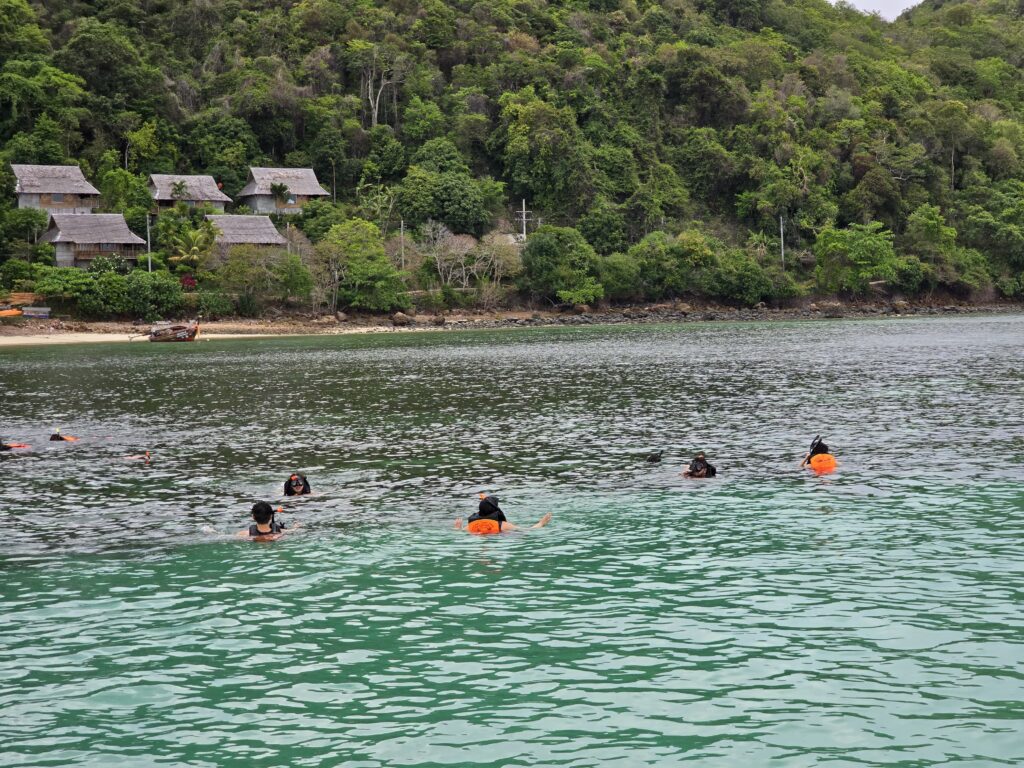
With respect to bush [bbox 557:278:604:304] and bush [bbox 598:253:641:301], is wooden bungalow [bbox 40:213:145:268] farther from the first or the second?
bush [bbox 598:253:641:301]

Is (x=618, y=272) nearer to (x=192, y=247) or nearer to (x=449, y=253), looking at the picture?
(x=449, y=253)

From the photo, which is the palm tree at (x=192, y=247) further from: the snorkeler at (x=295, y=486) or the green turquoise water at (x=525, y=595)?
the snorkeler at (x=295, y=486)

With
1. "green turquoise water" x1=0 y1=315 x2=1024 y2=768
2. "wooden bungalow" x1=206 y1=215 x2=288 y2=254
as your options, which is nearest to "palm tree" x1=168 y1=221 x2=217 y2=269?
"wooden bungalow" x1=206 y1=215 x2=288 y2=254

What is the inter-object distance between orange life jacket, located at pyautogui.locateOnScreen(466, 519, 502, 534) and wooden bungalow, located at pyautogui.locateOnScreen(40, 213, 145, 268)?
8757 centimetres

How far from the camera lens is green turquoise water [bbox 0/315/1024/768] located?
37.0 feet

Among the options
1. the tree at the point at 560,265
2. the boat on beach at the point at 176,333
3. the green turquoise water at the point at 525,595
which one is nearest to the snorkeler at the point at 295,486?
the green turquoise water at the point at 525,595

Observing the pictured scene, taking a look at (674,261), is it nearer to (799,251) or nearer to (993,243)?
(799,251)

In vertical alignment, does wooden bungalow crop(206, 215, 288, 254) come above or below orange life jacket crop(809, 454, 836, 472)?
above

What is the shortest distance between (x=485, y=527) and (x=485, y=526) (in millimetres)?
40

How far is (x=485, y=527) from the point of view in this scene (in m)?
20.4

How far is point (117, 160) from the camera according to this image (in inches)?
4498

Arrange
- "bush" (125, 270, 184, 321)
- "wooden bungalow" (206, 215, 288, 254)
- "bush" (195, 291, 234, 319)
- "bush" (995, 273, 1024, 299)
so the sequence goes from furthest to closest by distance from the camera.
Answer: "bush" (995, 273, 1024, 299)
"wooden bungalow" (206, 215, 288, 254)
"bush" (195, 291, 234, 319)
"bush" (125, 270, 184, 321)

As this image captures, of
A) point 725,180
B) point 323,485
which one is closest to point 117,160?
point 725,180

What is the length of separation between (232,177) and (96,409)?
82765 mm
